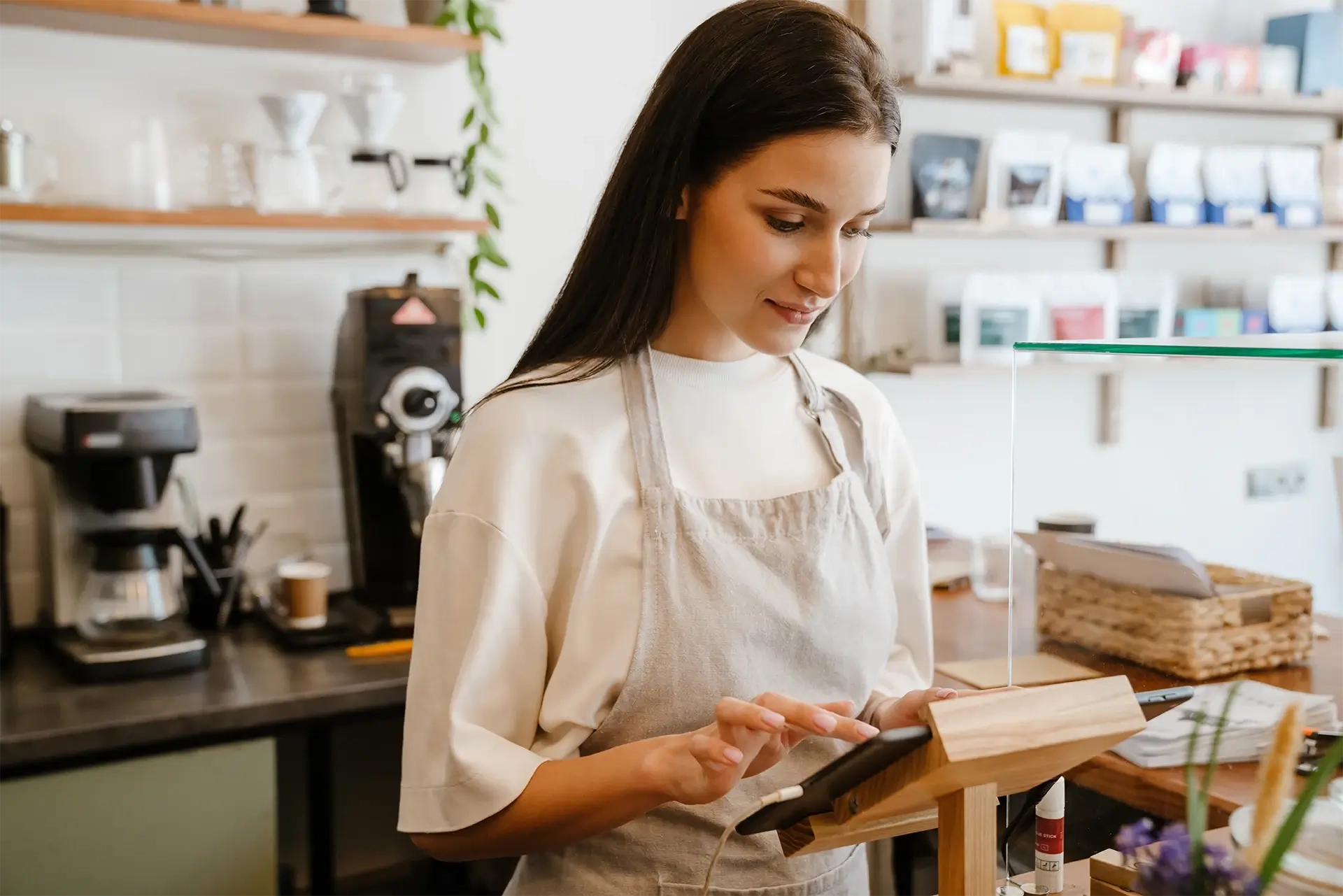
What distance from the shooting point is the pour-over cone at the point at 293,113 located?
7.19ft

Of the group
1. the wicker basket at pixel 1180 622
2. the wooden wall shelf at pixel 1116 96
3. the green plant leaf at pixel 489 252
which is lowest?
the wicker basket at pixel 1180 622

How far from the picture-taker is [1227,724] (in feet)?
2.66

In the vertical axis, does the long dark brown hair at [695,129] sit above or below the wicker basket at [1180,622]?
above

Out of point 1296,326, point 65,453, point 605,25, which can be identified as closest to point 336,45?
point 605,25

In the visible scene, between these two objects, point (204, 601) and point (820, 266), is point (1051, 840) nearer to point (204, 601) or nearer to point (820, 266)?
point (820, 266)

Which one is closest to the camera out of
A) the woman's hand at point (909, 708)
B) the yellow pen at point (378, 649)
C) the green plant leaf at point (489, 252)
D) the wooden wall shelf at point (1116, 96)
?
the woman's hand at point (909, 708)

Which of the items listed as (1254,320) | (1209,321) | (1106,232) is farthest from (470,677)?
(1254,320)

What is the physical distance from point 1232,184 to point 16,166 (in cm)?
291

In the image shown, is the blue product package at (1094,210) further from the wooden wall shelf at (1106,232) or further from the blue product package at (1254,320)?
the blue product package at (1254,320)

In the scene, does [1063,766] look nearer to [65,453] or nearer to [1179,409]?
[1179,409]

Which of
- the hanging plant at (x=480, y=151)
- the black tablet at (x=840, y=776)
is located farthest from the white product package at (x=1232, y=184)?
the black tablet at (x=840, y=776)

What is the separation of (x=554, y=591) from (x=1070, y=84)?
2.41 m

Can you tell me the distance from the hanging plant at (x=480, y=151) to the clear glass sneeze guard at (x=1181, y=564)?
1607 mm

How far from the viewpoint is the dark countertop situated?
168 centimetres
